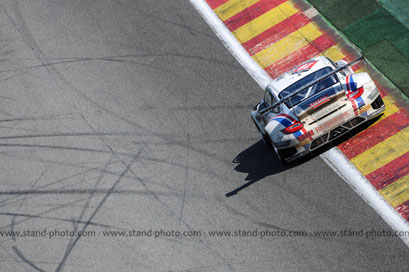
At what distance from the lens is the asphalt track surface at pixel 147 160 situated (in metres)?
11.6

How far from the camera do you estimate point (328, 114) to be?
1173 centimetres

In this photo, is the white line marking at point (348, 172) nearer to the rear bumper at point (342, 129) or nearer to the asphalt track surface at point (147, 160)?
the asphalt track surface at point (147, 160)

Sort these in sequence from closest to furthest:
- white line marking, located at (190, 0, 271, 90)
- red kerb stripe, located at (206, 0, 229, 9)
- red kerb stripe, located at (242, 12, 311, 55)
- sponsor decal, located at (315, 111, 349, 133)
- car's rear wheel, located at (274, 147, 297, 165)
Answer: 1. sponsor decal, located at (315, 111, 349, 133)
2. car's rear wheel, located at (274, 147, 297, 165)
3. white line marking, located at (190, 0, 271, 90)
4. red kerb stripe, located at (242, 12, 311, 55)
5. red kerb stripe, located at (206, 0, 229, 9)

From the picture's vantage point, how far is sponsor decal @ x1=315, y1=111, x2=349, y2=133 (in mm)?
11711

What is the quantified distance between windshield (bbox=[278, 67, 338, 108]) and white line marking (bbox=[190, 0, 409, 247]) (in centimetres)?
131

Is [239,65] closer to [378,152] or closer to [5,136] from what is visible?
[378,152]

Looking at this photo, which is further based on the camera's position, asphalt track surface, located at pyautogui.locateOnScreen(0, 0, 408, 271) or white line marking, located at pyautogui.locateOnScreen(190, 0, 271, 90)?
white line marking, located at pyautogui.locateOnScreen(190, 0, 271, 90)

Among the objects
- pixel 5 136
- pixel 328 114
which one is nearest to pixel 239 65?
pixel 328 114

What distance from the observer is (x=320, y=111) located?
462 inches

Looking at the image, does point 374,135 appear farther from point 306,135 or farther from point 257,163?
point 257,163

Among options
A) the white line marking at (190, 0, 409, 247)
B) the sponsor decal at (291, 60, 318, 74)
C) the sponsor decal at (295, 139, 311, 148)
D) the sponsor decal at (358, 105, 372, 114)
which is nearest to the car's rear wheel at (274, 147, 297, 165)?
the sponsor decal at (295, 139, 311, 148)

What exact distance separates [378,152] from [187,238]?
4129 mm

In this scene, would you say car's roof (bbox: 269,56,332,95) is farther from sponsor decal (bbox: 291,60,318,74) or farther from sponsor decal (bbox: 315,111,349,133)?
sponsor decal (bbox: 315,111,349,133)

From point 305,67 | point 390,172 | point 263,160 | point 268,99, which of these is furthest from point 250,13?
point 390,172
